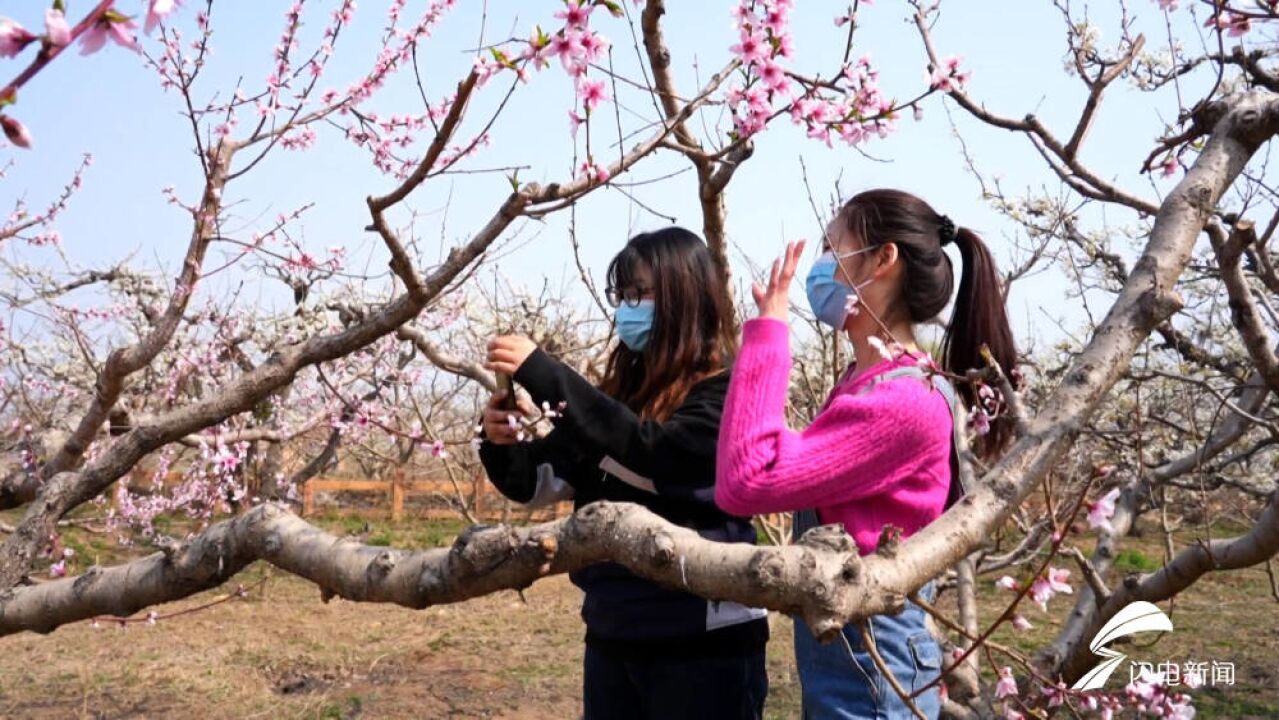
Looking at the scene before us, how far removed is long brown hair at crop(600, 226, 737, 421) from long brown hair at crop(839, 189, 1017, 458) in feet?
1.29

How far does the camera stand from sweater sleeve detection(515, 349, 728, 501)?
1.75 m

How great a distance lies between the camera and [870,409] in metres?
1.42

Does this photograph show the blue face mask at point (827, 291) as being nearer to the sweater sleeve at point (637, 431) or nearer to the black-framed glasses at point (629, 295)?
the sweater sleeve at point (637, 431)

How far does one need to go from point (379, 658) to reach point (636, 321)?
16.3 feet

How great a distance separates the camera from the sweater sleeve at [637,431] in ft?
5.74

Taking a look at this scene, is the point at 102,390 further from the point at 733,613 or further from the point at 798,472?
the point at 798,472

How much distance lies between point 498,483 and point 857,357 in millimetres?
822

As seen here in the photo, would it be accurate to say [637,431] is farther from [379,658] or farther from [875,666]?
[379,658]

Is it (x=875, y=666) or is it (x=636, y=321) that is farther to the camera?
(x=636, y=321)

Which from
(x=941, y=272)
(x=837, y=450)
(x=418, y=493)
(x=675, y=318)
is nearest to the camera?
(x=837, y=450)

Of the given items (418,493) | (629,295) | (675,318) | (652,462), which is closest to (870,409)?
(652,462)

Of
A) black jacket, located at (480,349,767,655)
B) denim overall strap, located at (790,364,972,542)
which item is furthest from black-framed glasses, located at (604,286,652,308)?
denim overall strap, located at (790,364,972,542)

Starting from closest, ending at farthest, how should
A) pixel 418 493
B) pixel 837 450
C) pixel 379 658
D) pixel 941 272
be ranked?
pixel 837 450 → pixel 941 272 → pixel 379 658 → pixel 418 493

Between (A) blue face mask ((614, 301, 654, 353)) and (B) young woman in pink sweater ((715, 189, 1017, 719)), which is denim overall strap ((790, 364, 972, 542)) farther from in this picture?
(A) blue face mask ((614, 301, 654, 353))
